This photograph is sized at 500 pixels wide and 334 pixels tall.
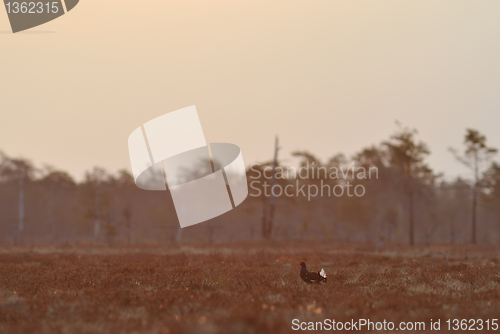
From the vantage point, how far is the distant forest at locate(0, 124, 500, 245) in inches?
1601

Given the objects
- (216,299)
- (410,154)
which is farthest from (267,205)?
(216,299)

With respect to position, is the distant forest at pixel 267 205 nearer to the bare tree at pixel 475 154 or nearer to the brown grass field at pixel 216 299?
the bare tree at pixel 475 154

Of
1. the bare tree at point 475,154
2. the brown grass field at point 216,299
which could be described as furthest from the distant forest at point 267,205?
the brown grass field at point 216,299

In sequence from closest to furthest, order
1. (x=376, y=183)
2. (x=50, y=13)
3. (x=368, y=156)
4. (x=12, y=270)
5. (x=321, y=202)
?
(x=12, y=270)
(x=50, y=13)
(x=368, y=156)
(x=376, y=183)
(x=321, y=202)

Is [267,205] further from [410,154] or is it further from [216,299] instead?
[216,299]

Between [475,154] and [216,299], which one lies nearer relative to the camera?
[216,299]

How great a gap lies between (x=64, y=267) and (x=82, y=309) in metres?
8.31

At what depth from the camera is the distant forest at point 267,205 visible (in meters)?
40.7

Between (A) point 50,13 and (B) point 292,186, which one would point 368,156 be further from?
(A) point 50,13

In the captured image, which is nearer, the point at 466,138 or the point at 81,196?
the point at 466,138

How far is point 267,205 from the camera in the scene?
51.9m

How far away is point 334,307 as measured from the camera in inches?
329

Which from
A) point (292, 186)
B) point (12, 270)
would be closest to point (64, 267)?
point (12, 270)

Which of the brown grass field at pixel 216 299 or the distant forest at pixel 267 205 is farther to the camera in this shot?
the distant forest at pixel 267 205
